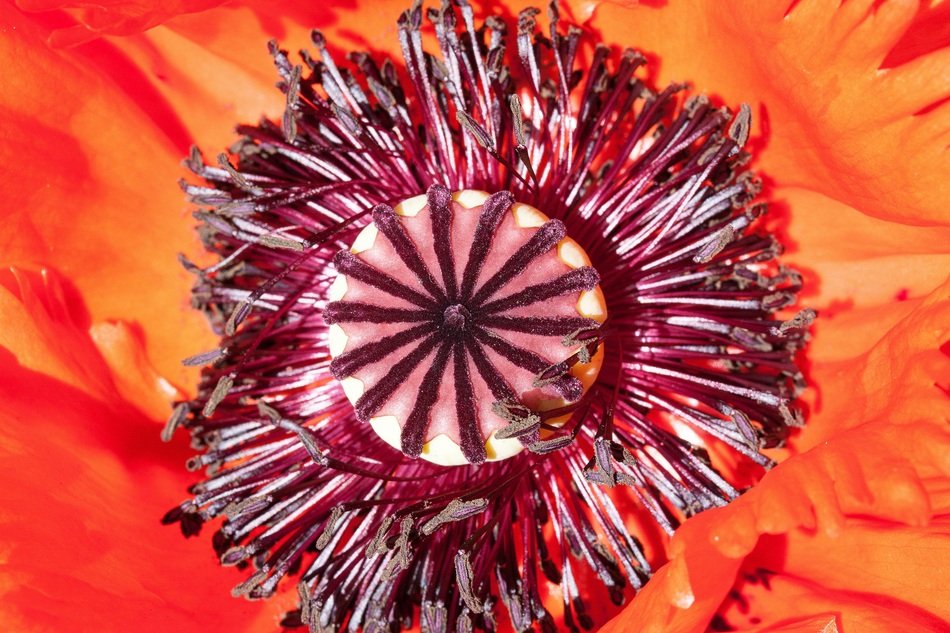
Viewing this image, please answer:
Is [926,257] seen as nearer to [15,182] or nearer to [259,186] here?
[259,186]

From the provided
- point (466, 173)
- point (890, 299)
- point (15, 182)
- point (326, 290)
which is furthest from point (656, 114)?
point (15, 182)

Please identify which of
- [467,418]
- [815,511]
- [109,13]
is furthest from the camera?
[467,418]

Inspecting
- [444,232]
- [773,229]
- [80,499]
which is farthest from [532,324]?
[80,499]

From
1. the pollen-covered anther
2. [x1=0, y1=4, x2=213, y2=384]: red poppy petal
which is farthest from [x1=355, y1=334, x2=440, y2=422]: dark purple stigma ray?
[x1=0, y1=4, x2=213, y2=384]: red poppy petal

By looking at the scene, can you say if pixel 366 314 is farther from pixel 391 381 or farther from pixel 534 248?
pixel 534 248

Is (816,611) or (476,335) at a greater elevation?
(476,335)

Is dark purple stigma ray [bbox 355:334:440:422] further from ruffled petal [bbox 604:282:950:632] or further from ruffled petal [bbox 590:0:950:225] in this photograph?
ruffled petal [bbox 590:0:950:225]

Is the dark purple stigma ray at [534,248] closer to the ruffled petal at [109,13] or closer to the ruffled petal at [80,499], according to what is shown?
the ruffled petal at [109,13]
